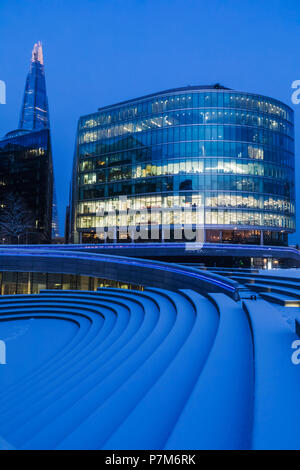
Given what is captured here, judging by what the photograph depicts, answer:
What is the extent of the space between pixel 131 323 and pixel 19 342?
5.59m

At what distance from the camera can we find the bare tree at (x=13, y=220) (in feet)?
236

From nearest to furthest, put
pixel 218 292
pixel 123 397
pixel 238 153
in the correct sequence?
pixel 123 397 < pixel 218 292 < pixel 238 153

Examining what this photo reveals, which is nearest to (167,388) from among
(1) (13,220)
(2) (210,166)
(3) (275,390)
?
(3) (275,390)

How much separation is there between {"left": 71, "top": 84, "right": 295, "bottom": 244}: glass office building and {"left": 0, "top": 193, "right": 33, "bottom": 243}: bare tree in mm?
23025

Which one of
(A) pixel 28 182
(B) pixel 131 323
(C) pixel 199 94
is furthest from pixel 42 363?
(A) pixel 28 182

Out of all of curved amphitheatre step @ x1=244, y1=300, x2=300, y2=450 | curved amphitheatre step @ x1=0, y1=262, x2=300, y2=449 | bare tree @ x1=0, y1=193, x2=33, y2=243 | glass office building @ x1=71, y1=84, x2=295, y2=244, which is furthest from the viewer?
bare tree @ x1=0, y1=193, x2=33, y2=243

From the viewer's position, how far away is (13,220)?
71.2 metres

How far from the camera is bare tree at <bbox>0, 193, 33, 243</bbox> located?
236ft

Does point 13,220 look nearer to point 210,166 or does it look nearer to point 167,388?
point 210,166

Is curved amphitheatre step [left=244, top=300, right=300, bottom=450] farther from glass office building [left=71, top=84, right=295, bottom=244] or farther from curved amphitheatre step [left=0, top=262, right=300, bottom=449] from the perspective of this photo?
glass office building [left=71, top=84, right=295, bottom=244]

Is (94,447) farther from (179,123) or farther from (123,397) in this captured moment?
(179,123)

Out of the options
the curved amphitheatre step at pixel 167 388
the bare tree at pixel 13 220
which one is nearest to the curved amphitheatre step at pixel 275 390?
the curved amphitheatre step at pixel 167 388

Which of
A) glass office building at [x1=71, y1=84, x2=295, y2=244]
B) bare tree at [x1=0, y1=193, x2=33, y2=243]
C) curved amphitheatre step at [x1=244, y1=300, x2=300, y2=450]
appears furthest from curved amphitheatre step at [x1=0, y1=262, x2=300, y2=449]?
bare tree at [x1=0, y1=193, x2=33, y2=243]

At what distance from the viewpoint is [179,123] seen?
63.8 m
